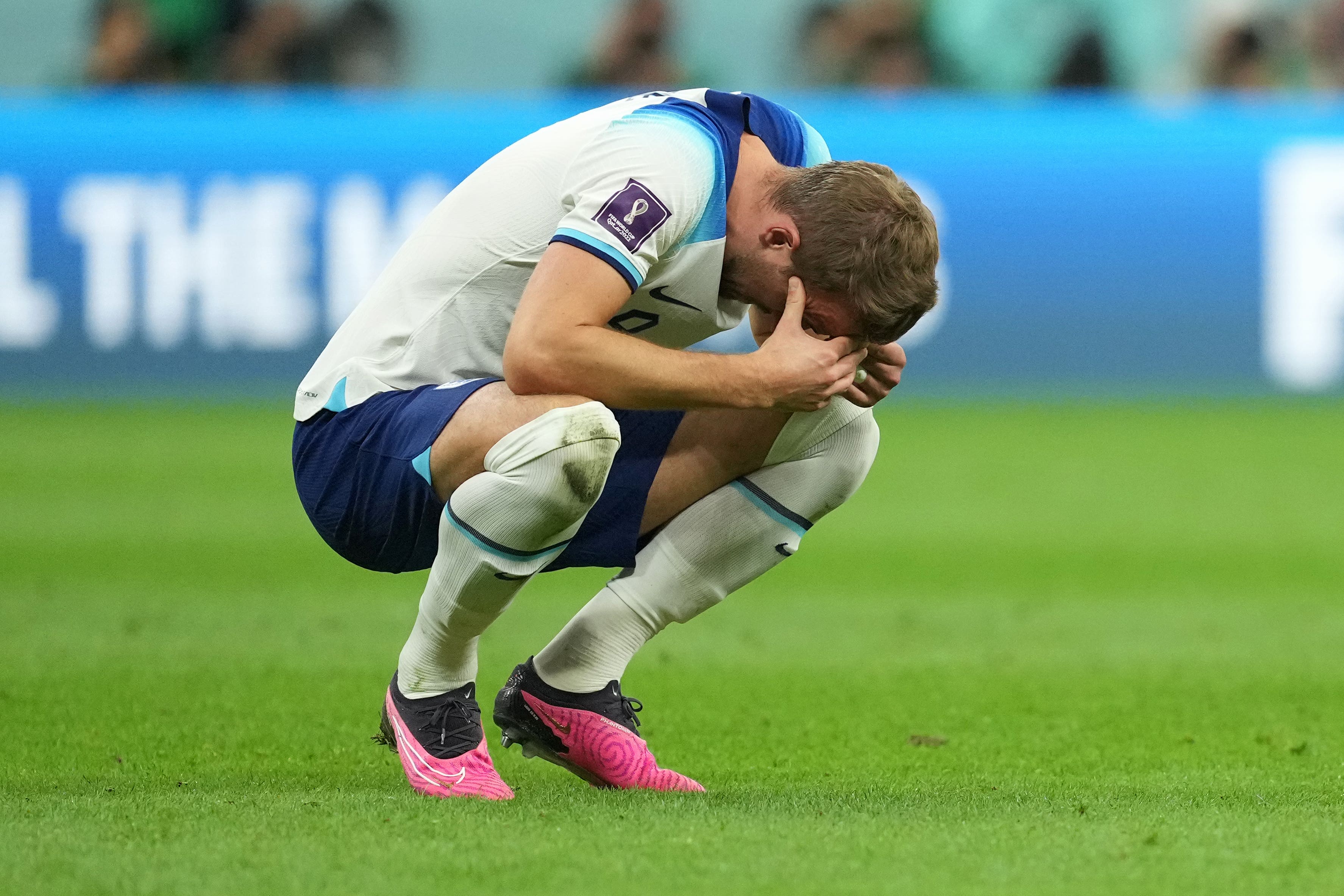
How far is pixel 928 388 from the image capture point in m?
9.23

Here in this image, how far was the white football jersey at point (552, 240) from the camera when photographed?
104 inches

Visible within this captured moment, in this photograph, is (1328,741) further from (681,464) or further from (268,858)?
(268,858)

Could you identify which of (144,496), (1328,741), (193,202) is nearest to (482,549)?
(1328,741)

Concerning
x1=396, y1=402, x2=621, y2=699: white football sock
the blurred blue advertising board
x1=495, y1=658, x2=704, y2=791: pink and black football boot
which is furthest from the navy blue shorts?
the blurred blue advertising board

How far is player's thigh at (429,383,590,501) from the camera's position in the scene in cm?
266

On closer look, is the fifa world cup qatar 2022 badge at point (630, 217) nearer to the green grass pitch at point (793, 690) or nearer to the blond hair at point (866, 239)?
the blond hair at point (866, 239)

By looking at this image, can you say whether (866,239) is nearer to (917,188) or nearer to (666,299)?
(666,299)

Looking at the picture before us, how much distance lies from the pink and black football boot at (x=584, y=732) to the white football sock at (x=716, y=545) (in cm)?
2

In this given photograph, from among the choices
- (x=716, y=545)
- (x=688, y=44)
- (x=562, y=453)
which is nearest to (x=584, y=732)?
(x=716, y=545)

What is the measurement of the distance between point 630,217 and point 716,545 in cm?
65

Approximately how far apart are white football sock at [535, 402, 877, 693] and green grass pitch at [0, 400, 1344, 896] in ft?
Answer: 0.74

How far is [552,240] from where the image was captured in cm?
269

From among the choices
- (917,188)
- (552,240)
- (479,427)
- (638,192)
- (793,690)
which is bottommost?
(917,188)

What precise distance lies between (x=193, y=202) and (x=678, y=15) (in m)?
3.35
